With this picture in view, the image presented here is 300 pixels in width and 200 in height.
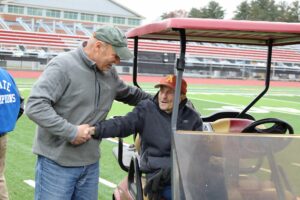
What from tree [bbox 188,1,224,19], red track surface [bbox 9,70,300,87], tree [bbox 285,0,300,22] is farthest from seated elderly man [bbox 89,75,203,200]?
tree [bbox 188,1,224,19]

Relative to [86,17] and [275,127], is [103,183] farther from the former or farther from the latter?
[86,17]

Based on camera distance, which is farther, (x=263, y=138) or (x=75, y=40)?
(x=75, y=40)

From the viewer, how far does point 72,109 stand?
11.0ft

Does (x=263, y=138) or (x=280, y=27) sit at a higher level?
(x=280, y=27)

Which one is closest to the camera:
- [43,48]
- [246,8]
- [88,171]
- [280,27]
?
[280,27]

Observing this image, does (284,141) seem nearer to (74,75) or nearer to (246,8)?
(74,75)

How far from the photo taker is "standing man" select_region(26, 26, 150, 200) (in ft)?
10.5

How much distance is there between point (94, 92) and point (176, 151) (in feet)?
2.83

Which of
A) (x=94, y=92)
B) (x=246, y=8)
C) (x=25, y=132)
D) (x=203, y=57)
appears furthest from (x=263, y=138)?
(x=246, y=8)

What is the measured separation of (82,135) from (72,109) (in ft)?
0.63

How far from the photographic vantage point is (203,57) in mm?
32906

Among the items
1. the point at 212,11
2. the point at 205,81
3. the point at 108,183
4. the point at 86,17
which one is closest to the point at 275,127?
the point at 108,183

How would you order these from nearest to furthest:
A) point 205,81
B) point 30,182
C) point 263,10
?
point 30,182 < point 205,81 < point 263,10

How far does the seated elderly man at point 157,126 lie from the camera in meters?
3.28
